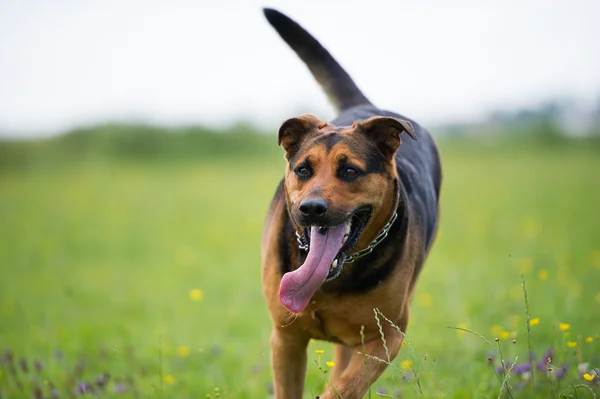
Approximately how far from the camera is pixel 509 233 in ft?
42.9

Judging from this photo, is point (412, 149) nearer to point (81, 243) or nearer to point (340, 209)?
point (340, 209)

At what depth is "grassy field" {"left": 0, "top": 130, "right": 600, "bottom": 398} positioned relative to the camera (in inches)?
207

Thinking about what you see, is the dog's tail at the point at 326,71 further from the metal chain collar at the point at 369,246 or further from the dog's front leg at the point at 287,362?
the dog's front leg at the point at 287,362

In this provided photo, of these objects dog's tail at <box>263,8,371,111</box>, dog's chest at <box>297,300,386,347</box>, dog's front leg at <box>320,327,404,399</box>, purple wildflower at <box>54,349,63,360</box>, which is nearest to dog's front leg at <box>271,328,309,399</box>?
dog's chest at <box>297,300,386,347</box>

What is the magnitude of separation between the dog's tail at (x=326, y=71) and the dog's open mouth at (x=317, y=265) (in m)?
2.21

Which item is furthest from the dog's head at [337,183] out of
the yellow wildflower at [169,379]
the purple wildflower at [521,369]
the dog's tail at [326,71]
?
the yellow wildflower at [169,379]

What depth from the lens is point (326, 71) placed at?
602 centimetres

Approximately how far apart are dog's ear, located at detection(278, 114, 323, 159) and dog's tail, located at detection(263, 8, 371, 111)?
160cm

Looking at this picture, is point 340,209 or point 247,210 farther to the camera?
point 247,210

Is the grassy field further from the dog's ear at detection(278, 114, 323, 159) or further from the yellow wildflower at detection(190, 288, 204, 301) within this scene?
the dog's ear at detection(278, 114, 323, 159)

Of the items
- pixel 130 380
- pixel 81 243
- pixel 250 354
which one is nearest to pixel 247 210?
pixel 81 243

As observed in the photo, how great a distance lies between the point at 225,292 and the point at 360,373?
5.76 metres

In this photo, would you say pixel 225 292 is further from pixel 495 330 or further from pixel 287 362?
pixel 287 362

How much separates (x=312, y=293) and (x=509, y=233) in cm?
994
